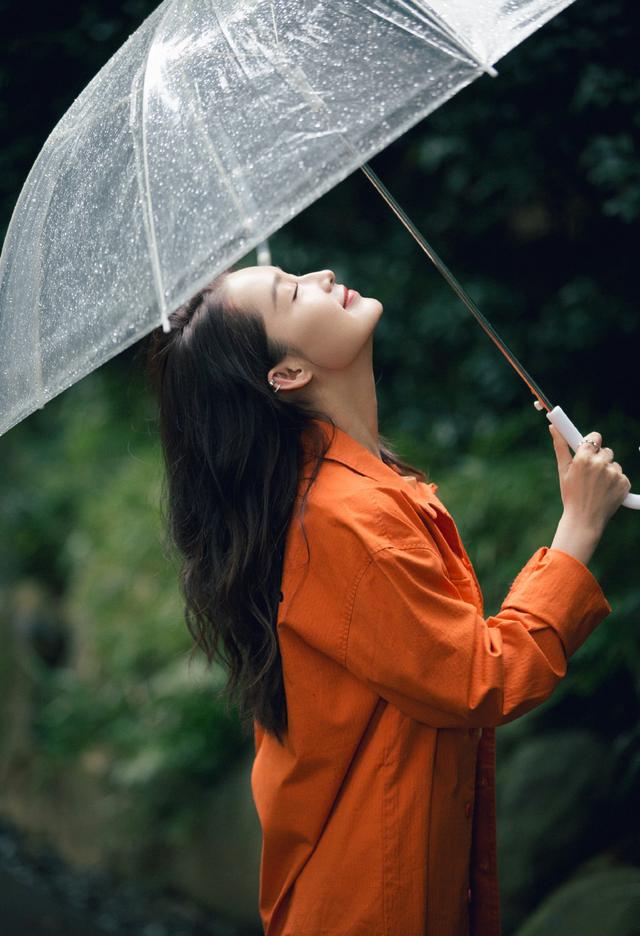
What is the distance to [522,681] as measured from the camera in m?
2.05

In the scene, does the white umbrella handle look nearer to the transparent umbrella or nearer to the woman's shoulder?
the transparent umbrella

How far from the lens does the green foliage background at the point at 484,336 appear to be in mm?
3725

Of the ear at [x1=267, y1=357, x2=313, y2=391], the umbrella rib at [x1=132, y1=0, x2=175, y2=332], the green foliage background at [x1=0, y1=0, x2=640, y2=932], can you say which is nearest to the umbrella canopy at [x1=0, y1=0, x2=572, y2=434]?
the umbrella rib at [x1=132, y1=0, x2=175, y2=332]

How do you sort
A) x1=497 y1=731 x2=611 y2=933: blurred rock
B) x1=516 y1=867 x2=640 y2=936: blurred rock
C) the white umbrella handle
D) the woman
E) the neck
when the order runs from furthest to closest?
1. x1=497 y1=731 x2=611 y2=933: blurred rock
2. x1=516 y1=867 x2=640 y2=936: blurred rock
3. the neck
4. the white umbrella handle
5. the woman

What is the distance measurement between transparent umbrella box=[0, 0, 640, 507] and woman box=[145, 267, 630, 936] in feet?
0.93

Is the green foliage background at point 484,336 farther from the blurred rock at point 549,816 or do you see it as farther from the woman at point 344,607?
the woman at point 344,607

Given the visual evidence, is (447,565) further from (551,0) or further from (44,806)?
(44,806)

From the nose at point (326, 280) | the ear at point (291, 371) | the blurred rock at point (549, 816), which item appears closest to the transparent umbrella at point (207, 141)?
the nose at point (326, 280)

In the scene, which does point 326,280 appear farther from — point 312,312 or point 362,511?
point 362,511

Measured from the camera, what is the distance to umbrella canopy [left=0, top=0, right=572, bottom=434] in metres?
1.97

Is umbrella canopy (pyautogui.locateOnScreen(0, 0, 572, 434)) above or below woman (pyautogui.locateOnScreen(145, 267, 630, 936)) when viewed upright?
above

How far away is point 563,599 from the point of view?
2.11 m

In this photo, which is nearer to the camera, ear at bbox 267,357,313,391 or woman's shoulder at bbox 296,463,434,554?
woman's shoulder at bbox 296,463,434,554

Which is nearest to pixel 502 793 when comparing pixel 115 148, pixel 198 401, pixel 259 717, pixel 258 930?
pixel 258 930
